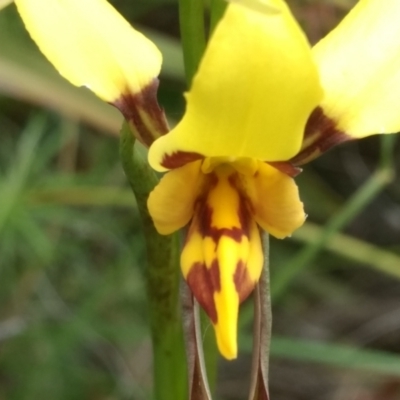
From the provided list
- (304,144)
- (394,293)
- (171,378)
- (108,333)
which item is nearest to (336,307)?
(394,293)

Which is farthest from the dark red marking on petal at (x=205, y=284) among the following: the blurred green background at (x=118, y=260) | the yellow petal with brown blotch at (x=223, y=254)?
the blurred green background at (x=118, y=260)

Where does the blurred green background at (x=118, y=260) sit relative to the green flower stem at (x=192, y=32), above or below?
below

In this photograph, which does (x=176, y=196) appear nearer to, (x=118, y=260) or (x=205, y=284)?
(x=205, y=284)

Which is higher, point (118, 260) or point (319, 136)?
point (319, 136)

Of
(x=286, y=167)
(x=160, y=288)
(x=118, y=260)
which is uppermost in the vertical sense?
(x=286, y=167)

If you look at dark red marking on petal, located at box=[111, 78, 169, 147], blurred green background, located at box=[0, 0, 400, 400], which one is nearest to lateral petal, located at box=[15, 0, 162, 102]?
dark red marking on petal, located at box=[111, 78, 169, 147]

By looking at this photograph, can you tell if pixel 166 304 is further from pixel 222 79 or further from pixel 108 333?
pixel 108 333

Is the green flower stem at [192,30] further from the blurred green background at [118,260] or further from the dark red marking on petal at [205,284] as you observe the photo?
the blurred green background at [118,260]

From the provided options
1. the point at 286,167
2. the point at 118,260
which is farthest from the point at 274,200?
the point at 118,260
